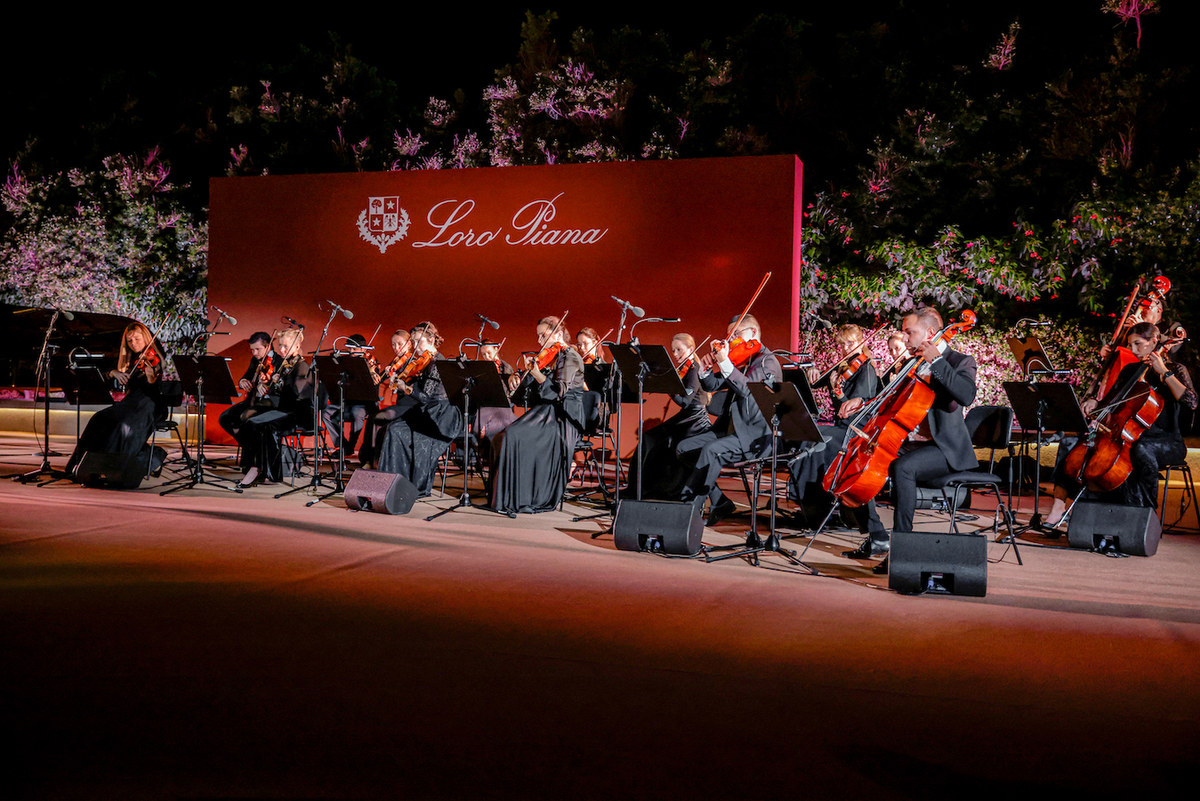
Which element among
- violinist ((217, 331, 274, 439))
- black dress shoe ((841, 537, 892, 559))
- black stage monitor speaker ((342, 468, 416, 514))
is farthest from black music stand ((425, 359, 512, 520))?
black dress shoe ((841, 537, 892, 559))

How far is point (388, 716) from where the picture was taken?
2.83 meters

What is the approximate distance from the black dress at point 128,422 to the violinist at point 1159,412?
6.98 metres

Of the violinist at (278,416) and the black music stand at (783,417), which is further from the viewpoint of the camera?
the violinist at (278,416)

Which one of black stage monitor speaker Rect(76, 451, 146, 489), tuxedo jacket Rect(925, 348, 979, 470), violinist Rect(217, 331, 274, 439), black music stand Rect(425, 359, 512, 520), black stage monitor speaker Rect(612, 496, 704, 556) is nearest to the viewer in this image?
tuxedo jacket Rect(925, 348, 979, 470)

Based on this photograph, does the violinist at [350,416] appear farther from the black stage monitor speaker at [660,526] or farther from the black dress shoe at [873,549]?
the black dress shoe at [873,549]

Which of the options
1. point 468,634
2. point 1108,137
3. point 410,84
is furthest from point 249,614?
point 410,84

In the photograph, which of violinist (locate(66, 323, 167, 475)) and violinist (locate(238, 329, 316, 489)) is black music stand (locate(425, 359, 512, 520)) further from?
violinist (locate(66, 323, 167, 475))

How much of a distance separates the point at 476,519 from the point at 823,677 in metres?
3.60

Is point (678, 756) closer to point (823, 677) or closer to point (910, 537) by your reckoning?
point (823, 677)

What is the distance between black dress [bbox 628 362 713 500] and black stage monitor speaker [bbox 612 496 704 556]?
119cm

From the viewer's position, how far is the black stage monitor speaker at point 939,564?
14.2ft

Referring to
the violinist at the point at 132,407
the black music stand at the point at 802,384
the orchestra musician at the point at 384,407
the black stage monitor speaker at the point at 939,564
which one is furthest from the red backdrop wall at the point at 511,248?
the black stage monitor speaker at the point at 939,564

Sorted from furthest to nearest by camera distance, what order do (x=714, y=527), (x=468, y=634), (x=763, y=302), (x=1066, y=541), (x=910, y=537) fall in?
(x=763, y=302), (x=714, y=527), (x=1066, y=541), (x=910, y=537), (x=468, y=634)

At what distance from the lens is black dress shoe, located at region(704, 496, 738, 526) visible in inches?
255
